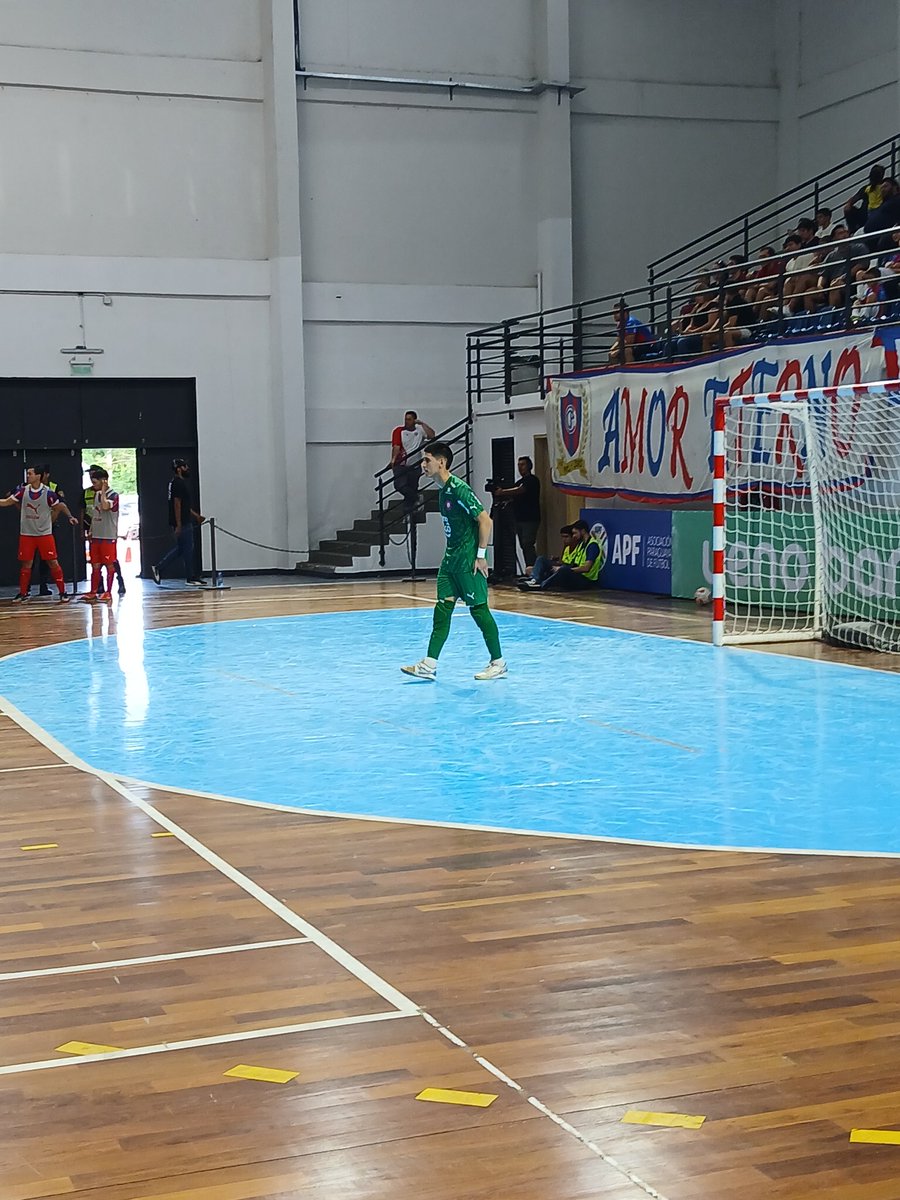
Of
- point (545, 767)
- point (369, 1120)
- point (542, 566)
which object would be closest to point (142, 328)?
point (542, 566)

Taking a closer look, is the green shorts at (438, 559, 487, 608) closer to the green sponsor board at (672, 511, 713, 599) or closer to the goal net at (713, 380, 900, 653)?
the goal net at (713, 380, 900, 653)

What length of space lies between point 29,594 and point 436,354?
9241mm

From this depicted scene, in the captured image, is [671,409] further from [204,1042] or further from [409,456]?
[204,1042]

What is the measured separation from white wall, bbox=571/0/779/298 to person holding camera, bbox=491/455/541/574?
661 cm

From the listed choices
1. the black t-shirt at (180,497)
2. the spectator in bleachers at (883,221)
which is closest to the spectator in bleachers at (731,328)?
the spectator in bleachers at (883,221)

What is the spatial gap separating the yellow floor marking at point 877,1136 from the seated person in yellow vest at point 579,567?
711 inches

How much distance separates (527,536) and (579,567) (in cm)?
195

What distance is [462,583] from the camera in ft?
39.1

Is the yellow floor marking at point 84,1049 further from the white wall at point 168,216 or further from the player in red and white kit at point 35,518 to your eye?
the white wall at point 168,216

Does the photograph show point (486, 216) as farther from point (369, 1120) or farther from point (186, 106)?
point (369, 1120)

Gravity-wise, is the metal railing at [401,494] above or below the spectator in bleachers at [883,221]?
below

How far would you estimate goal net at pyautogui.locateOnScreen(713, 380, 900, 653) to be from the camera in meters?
15.0

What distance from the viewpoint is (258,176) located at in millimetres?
26594

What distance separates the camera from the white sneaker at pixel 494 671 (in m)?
12.4
